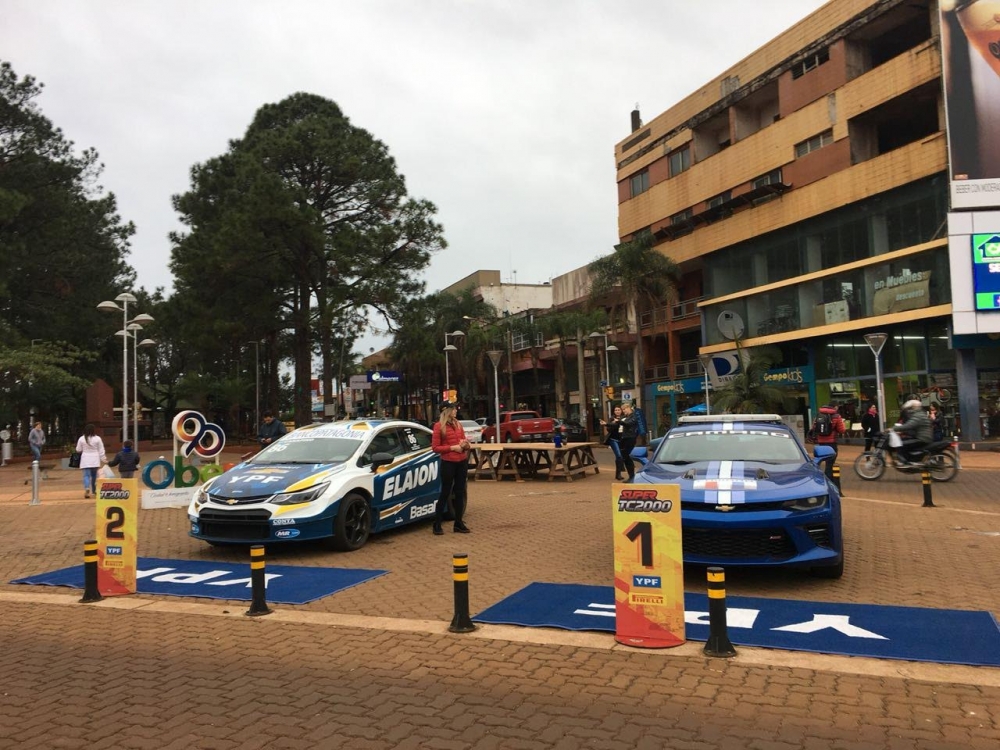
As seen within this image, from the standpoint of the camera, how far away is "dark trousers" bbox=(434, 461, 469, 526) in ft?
34.0

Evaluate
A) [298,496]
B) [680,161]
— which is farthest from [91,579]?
[680,161]

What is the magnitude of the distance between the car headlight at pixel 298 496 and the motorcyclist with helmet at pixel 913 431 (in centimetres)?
1196

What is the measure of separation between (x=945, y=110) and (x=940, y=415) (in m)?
11.0

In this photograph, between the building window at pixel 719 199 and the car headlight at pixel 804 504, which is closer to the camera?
the car headlight at pixel 804 504

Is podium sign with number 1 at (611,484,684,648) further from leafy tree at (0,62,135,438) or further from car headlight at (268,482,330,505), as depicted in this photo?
leafy tree at (0,62,135,438)

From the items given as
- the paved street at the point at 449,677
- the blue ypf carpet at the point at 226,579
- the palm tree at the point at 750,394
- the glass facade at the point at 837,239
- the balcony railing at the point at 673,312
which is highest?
the glass facade at the point at 837,239

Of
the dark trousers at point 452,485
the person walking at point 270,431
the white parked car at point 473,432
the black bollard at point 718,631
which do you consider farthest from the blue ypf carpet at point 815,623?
the white parked car at point 473,432

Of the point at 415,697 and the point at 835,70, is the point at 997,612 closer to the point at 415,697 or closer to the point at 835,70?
the point at 415,697

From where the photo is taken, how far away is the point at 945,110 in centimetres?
2823

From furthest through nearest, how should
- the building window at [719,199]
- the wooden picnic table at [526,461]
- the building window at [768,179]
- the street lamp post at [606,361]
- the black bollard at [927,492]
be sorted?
the street lamp post at [606,361], the building window at [719,199], the building window at [768,179], the wooden picnic table at [526,461], the black bollard at [927,492]

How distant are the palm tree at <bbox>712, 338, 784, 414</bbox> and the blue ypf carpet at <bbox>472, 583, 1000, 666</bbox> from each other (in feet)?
85.2

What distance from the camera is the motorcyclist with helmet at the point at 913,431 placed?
50.4ft

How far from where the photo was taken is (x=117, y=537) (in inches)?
291

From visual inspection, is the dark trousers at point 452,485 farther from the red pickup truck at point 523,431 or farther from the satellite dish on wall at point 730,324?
the satellite dish on wall at point 730,324
